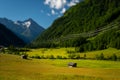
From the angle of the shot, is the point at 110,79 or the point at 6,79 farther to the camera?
the point at 110,79

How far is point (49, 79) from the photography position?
61812 mm

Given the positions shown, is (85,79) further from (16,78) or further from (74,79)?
(16,78)

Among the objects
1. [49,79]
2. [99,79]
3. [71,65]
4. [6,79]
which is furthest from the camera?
[71,65]

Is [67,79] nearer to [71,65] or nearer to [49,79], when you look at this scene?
[49,79]

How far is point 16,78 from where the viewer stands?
6053 centimetres

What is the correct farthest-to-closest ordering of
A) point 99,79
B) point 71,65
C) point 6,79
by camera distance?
point 71,65, point 99,79, point 6,79

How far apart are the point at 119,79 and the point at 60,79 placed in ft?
49.4

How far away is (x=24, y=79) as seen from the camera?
59.5 m

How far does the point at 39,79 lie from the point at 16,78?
497cm

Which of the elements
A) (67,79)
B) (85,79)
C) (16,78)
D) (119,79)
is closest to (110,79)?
(119,79)

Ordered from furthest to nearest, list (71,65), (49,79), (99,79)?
(71,65) < (99,79) < (49,79)

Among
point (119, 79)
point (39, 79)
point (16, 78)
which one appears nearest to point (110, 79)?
point (119, 79)

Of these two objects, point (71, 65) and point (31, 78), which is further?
point (71, 65)

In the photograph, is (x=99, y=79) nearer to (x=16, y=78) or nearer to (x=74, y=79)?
(x=74, y=79)
